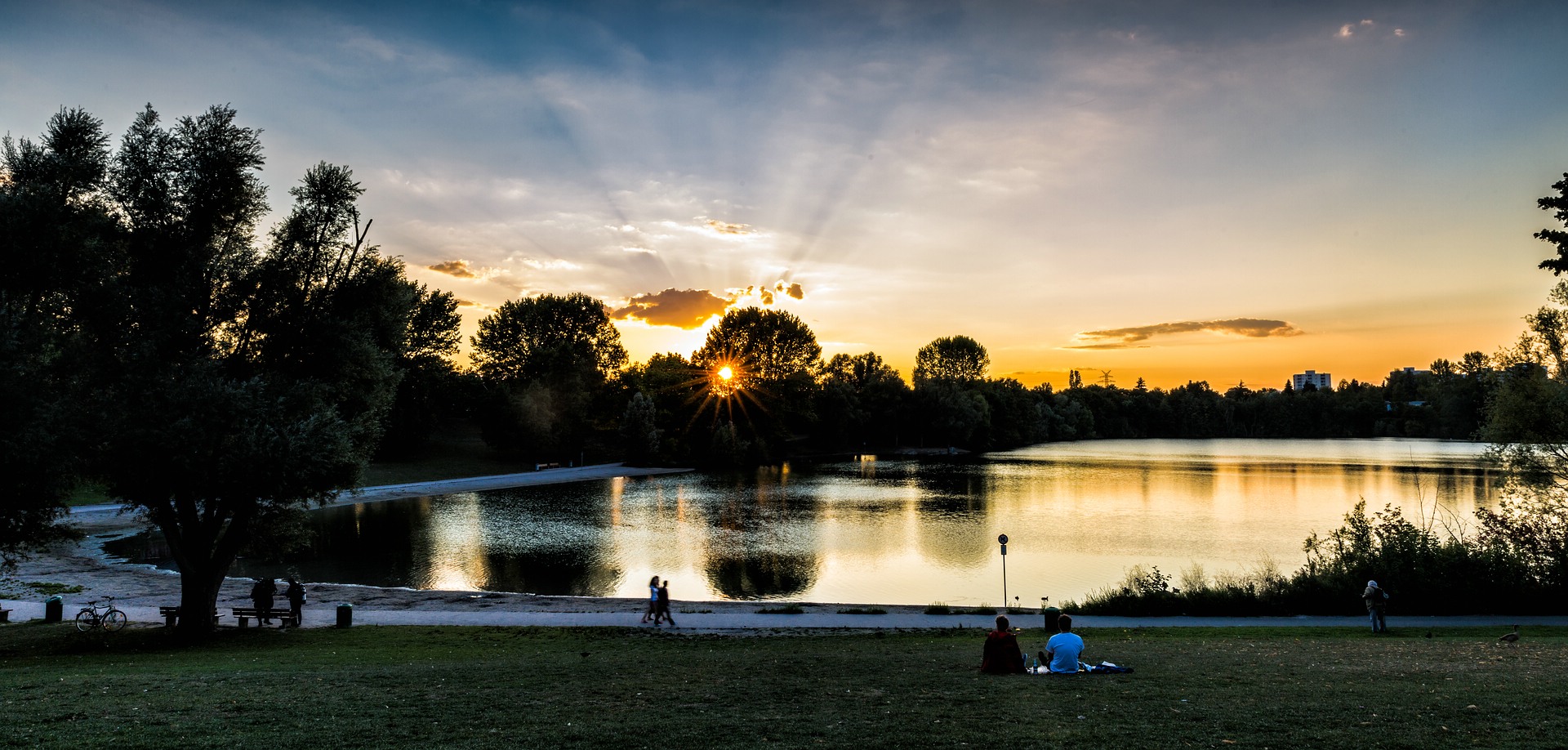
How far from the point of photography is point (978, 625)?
2028 cm

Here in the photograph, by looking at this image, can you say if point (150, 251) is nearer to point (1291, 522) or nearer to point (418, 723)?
point (418, 723)

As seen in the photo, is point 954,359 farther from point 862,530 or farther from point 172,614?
point 172,614

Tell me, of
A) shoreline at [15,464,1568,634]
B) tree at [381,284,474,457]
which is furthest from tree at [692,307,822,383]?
shoreline at [15,464,1568,634]

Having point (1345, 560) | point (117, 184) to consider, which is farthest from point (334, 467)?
point (1345, 560)

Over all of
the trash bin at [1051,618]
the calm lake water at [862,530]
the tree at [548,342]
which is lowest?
the calm lake water at [862,530]

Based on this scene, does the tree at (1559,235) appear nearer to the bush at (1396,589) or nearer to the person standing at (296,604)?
the bush at (1396,589)

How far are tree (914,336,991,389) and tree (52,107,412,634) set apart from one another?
429ft

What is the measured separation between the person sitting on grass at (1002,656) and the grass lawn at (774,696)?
1.00 ft

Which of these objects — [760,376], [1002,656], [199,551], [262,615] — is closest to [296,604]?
[262,615]

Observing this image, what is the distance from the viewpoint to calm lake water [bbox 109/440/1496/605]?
30.2 meters

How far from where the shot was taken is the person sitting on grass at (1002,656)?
12094mm

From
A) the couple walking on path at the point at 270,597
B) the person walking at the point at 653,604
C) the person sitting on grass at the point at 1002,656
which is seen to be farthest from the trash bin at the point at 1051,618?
the couple walking on path at the point at 270,597

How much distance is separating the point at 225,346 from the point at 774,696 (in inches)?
661

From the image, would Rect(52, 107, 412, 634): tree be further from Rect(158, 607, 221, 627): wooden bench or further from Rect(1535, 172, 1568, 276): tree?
Rect(1535, 172, 1568, 276): tree
